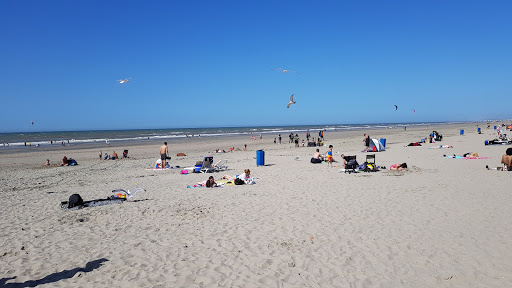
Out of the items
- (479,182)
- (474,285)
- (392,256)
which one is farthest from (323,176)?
(474,285)

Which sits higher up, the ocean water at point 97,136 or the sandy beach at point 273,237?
the ocean water at point 97,136

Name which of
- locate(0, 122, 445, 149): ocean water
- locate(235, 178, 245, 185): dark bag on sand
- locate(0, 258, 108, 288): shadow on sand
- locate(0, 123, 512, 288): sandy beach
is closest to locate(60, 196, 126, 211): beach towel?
locate(0, 123, 512, 288): sandy beach

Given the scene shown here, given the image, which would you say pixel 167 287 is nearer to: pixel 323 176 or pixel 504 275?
pixel 504 275

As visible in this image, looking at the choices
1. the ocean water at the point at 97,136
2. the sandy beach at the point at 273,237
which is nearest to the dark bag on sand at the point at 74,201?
the sandy beach at the point at 273,237

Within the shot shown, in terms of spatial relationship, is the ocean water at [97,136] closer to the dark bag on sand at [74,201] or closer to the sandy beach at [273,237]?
the dark bag on sand at [74,201]

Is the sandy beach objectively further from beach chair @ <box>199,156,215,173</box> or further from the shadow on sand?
beach chair @ <box>199,156,215,173</box>

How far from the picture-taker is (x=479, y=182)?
1013cm

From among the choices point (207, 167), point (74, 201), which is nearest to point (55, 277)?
point (74, 201)

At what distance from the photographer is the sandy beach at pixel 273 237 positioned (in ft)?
14.8

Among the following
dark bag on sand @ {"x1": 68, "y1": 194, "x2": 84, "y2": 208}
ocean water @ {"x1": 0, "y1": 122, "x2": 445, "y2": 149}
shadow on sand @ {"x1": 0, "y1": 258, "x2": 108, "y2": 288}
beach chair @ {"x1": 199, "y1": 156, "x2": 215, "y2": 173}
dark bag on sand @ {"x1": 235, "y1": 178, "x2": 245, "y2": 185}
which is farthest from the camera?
ocean water @ {"x1": 0, "y1": 122, "x2": 445, "y2": 149}

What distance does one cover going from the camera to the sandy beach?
4512mm

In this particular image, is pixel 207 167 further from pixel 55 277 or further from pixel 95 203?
pixel 55 277

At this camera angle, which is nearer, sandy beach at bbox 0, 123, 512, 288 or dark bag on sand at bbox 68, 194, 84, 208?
sandy beach at bbox 0, 123, 512, 288

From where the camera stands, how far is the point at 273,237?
597 centimetres
